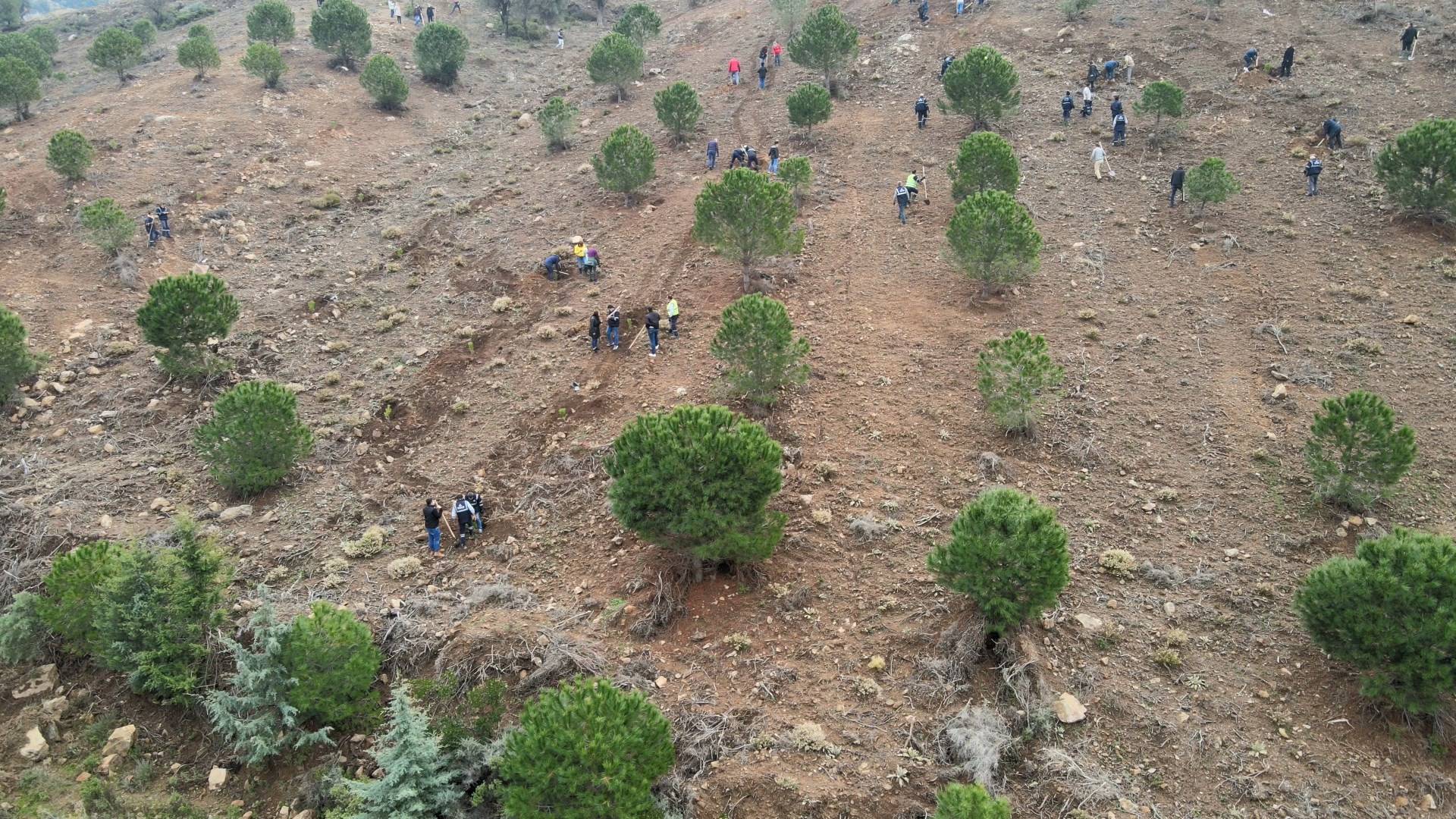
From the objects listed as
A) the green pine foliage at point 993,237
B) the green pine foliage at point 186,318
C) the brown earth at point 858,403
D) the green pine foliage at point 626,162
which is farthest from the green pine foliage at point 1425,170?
the green pine foliage at point 186,318

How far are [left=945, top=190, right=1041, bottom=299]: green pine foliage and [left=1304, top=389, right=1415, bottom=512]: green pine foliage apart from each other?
7646mm

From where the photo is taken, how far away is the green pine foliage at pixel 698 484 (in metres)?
13.6

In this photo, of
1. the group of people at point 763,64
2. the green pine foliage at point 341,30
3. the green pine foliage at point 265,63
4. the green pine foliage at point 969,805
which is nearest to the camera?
the green pine foliage at point 969,805

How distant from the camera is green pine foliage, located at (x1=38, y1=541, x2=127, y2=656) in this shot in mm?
14258

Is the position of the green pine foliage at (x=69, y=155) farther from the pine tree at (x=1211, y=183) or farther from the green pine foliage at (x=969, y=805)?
the pine tree at (x=1211, y=183)

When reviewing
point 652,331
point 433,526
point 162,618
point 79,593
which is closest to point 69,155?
point 79,593

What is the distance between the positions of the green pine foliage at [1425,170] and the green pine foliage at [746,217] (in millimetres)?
14984

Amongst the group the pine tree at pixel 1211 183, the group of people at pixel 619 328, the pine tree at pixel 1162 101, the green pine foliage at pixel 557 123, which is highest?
the pine tree at pixel 1162 101

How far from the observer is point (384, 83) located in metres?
38.1

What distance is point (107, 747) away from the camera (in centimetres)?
1371

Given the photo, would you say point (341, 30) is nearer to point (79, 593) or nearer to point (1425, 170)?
point (79, 593)

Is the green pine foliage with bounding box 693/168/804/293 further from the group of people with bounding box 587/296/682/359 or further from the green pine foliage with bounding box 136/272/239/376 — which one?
the green pine foliage with bounding box 136/272/239/376

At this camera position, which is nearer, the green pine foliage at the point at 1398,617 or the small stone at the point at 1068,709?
the green pine foliage at the point at 1398,617

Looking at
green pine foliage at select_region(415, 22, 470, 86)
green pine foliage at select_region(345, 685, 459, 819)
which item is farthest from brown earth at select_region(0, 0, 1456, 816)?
green pine foliage at select_region(415, 22, 470, 86)
